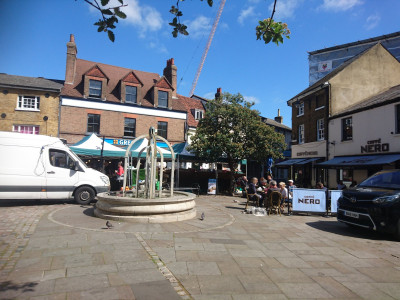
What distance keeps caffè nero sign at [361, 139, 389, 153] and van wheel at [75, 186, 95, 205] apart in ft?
50.9

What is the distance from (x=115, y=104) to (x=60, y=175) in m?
15.8

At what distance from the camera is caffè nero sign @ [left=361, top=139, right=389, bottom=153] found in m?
15.6

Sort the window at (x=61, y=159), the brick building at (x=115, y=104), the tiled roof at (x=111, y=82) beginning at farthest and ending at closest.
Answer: the tiled roof at (x=111, y=82) → the brick building at (x=115, y=104) → the window at (x=61, y=159)

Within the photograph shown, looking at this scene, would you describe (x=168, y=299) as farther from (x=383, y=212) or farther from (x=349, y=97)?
(x=349, y=97)

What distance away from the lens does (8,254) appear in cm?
479

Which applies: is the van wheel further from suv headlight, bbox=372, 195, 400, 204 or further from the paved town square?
suv headlight, bbox=372, 195, 400, 204

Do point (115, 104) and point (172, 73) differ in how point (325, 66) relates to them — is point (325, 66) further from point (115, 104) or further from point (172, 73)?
point (115, 104)

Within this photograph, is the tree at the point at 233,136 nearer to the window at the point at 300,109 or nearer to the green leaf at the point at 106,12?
the window at the point at 300,109

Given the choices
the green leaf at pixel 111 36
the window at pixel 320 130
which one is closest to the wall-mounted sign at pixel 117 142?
the window at pixel 320 130

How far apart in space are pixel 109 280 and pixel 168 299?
0.97m

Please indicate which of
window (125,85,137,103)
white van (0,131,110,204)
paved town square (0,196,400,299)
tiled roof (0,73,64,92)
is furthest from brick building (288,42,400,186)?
tiled roof (0,73,64,92)

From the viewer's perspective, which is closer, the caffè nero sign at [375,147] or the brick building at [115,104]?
the caffè nero sign at [375,147]

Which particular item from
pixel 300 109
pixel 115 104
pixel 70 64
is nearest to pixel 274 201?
pixel 300 109

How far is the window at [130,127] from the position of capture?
2572cm
